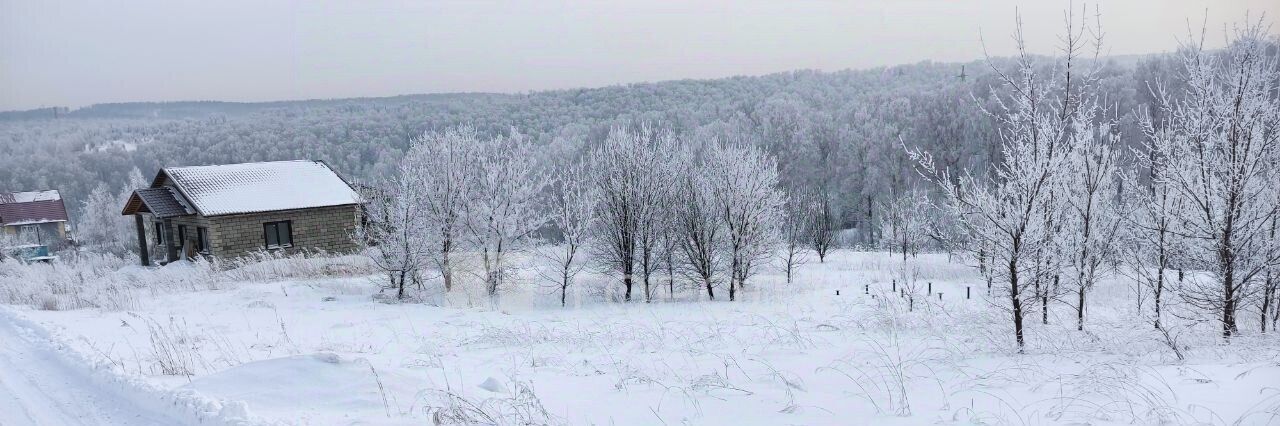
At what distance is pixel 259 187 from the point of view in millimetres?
25938

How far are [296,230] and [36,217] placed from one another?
141 feet

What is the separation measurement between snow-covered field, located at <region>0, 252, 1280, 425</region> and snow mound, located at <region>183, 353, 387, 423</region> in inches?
0.9

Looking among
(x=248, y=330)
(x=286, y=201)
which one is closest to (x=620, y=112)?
(x=286, y=201)

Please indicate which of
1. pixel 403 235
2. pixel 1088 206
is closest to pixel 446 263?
pixel 403 235

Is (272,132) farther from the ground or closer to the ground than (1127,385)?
farther from the ground

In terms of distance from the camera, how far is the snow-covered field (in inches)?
215

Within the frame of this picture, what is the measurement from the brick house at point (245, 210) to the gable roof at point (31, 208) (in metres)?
35.2

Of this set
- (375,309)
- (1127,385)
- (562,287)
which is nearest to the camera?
(1127,385)

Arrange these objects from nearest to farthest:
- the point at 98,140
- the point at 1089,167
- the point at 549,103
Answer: the point at 1089,167, the point at 549,103, the point at 98,140

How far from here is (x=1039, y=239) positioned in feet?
25.7

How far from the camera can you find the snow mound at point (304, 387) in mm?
5805

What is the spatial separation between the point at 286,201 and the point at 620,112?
64370 millimetres

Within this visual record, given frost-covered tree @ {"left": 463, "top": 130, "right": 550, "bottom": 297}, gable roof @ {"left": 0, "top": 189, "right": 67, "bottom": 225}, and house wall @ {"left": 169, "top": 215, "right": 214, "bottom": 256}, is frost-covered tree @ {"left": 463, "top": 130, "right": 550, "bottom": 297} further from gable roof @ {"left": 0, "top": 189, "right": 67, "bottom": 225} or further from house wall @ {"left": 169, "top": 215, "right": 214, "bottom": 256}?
gable roof @ {"left": 0, "top": 189, "right": 67, "bottom": 225}

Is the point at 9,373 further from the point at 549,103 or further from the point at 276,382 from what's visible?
the point at 549,103
